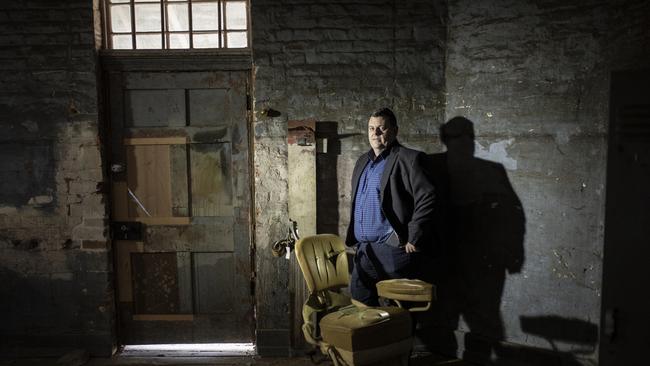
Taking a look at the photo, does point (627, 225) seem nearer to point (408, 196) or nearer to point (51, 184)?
point (408, 196)

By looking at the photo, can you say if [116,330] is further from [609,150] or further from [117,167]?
[609,150]

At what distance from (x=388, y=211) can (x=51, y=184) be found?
9.01 feet

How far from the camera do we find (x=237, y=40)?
3.68 metres

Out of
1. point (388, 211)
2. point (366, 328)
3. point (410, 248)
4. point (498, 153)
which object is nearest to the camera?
point (366, 328)

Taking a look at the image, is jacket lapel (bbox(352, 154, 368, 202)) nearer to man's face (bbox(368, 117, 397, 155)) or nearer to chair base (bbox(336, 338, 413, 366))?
man's face (bbox(368, 117, 397, 155))

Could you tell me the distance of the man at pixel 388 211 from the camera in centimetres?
304

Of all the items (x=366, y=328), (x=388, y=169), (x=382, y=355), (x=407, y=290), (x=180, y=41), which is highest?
(x=180, y=41)

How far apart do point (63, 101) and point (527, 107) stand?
142 inches

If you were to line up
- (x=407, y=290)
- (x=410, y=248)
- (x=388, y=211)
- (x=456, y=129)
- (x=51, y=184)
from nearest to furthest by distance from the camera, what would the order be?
(x=407, y=290), (x=410, y=248), (x=388, y=211), (x=456, y=129), (x=51, y=184)

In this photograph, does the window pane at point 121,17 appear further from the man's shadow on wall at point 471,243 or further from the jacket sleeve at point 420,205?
the man's shadow on wall at point 471,243

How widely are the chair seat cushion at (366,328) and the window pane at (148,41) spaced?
8.71ft

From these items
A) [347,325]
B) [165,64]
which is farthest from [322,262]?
[165,64]

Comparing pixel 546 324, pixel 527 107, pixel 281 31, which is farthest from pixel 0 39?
pixel 546 324

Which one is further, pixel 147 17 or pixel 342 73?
pixel 147 17
